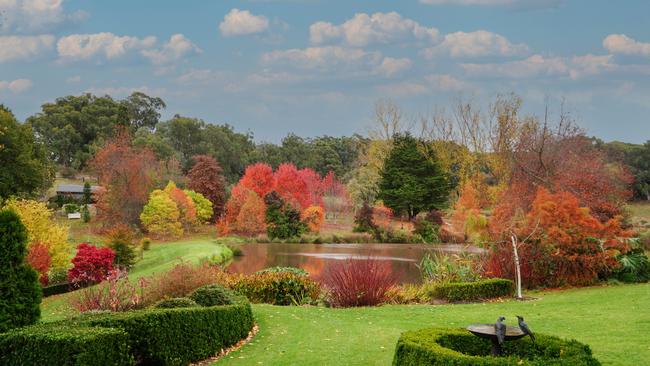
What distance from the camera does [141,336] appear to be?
9805 mm

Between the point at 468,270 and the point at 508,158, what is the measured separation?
31.9m

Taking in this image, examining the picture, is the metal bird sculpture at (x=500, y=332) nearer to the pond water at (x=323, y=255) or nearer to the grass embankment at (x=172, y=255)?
the pond water at (x=323, y=255)

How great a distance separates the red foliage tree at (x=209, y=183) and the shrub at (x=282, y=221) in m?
7.24

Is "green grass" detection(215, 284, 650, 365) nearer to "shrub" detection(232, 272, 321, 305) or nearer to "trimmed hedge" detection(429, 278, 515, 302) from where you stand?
"trimmed hedge" detection(429, 278, 515, 302)

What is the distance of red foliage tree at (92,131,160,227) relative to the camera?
154ft

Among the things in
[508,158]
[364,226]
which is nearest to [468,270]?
[364,226]

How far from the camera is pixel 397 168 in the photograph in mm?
53844

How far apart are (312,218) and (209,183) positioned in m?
10.1

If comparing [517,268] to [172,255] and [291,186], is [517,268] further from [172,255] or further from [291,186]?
[291,186]

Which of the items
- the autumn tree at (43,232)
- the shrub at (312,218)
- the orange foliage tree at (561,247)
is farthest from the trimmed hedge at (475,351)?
the shrub at (312,218)

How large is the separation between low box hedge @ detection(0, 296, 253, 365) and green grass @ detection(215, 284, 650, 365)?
51cm

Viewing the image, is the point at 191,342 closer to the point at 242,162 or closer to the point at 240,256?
the point at 240,256

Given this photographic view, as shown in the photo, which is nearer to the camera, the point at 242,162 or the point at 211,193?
the point at 211,193

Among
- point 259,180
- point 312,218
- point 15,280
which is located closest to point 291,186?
point 259,180
